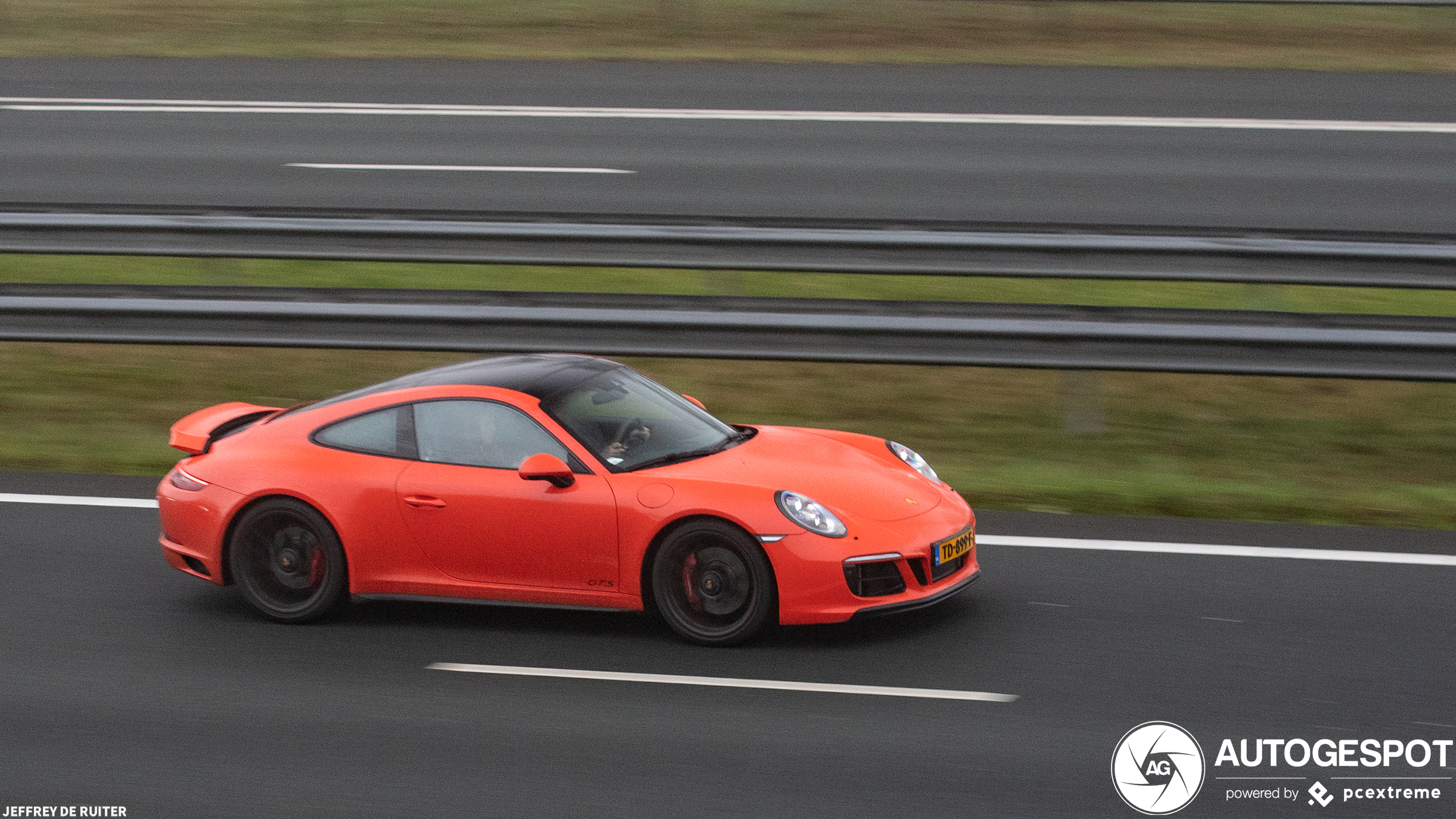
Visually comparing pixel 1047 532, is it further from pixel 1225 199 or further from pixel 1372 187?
pixel 1372 187

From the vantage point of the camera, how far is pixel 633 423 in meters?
7.33

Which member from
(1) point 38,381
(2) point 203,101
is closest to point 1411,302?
(1) point 38,381

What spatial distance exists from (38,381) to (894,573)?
7506mm

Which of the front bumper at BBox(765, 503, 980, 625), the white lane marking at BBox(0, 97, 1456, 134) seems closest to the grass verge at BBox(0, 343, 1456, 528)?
the front bumper at BBox(765, 503, 980, 625)

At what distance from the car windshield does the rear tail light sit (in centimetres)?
168

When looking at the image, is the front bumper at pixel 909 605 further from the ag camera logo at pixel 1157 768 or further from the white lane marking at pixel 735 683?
the ag camera logo at pixel 1157 768

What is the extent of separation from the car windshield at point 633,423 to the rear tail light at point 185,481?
1.68 m

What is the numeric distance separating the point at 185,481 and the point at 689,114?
9.89 m

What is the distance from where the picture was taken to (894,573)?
679 centimetres

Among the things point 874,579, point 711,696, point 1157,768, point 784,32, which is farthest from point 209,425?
point 784,32

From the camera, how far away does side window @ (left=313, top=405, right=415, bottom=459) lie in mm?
Answer: 7309

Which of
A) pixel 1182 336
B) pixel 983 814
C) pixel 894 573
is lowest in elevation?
pixel 983 814

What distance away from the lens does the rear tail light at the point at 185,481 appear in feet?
24.6

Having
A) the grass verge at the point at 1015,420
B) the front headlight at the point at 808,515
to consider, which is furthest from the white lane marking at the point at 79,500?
the front headlight at the point at 808,515
